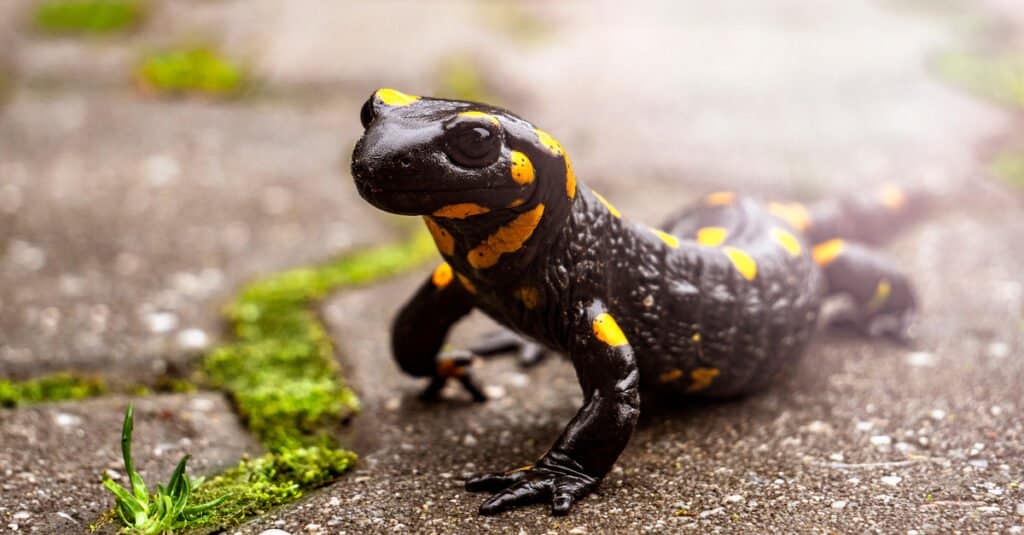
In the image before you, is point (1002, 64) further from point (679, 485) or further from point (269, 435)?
point (269, 435)

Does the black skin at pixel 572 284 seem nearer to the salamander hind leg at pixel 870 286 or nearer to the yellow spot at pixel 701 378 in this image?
the yellow spot at pixel 701 378

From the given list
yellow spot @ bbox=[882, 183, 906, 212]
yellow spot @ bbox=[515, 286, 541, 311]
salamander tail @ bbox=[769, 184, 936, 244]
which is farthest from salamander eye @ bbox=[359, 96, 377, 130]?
yellow spot @ bbox=[882, 183, 906, 212]

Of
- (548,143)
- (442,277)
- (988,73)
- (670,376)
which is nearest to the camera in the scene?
(548,143)

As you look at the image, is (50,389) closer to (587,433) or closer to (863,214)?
(587,433)

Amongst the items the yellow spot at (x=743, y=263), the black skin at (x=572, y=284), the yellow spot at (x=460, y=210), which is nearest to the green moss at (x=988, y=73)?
the black skin at (x=572, y=284)

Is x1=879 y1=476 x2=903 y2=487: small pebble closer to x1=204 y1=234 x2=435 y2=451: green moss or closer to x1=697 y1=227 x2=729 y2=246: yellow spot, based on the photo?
x1=697 y1=227 x2=729 y2=246: yellow spot

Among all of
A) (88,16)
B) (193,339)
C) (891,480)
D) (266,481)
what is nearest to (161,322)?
(193,339)
